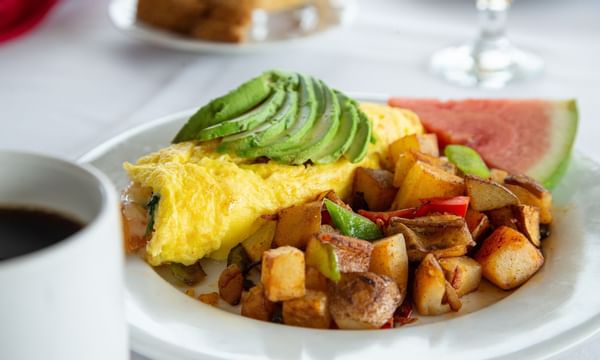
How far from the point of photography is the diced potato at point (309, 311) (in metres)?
1.56

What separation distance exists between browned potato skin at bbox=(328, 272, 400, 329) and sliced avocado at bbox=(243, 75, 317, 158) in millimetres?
443

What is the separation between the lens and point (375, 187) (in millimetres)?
1982

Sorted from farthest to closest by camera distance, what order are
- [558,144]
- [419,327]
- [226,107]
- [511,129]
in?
[511,129]
[558,144]
[226,107]
[419,327]

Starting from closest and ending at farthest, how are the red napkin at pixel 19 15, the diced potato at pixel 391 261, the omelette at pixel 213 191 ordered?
1. the diced potato at pixel 391 261
2. the omelette at pixel 213 191
3. the red napkin at pixel 19 15

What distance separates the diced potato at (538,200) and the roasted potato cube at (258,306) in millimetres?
665

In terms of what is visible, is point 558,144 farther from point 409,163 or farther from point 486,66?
point 486,66

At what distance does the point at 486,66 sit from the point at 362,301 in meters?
1.93

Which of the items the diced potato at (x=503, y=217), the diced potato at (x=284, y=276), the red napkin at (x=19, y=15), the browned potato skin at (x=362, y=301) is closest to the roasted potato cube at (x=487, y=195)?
the diced potato at (x=503, y=217)

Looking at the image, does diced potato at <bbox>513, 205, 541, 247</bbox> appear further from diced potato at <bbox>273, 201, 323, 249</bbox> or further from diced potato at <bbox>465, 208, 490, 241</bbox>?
diced potato at <bbox>273, 201, 323, 249</bbox>

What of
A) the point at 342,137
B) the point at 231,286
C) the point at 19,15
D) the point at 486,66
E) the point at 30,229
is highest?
the point at 30,229

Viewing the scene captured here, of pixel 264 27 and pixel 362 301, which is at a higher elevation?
pixel 362 301

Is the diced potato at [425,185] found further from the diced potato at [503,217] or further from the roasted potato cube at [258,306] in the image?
the roasted potato cube at [258,306]

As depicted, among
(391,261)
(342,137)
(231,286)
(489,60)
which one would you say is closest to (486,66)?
(489,60)

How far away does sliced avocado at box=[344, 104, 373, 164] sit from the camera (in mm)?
2016
